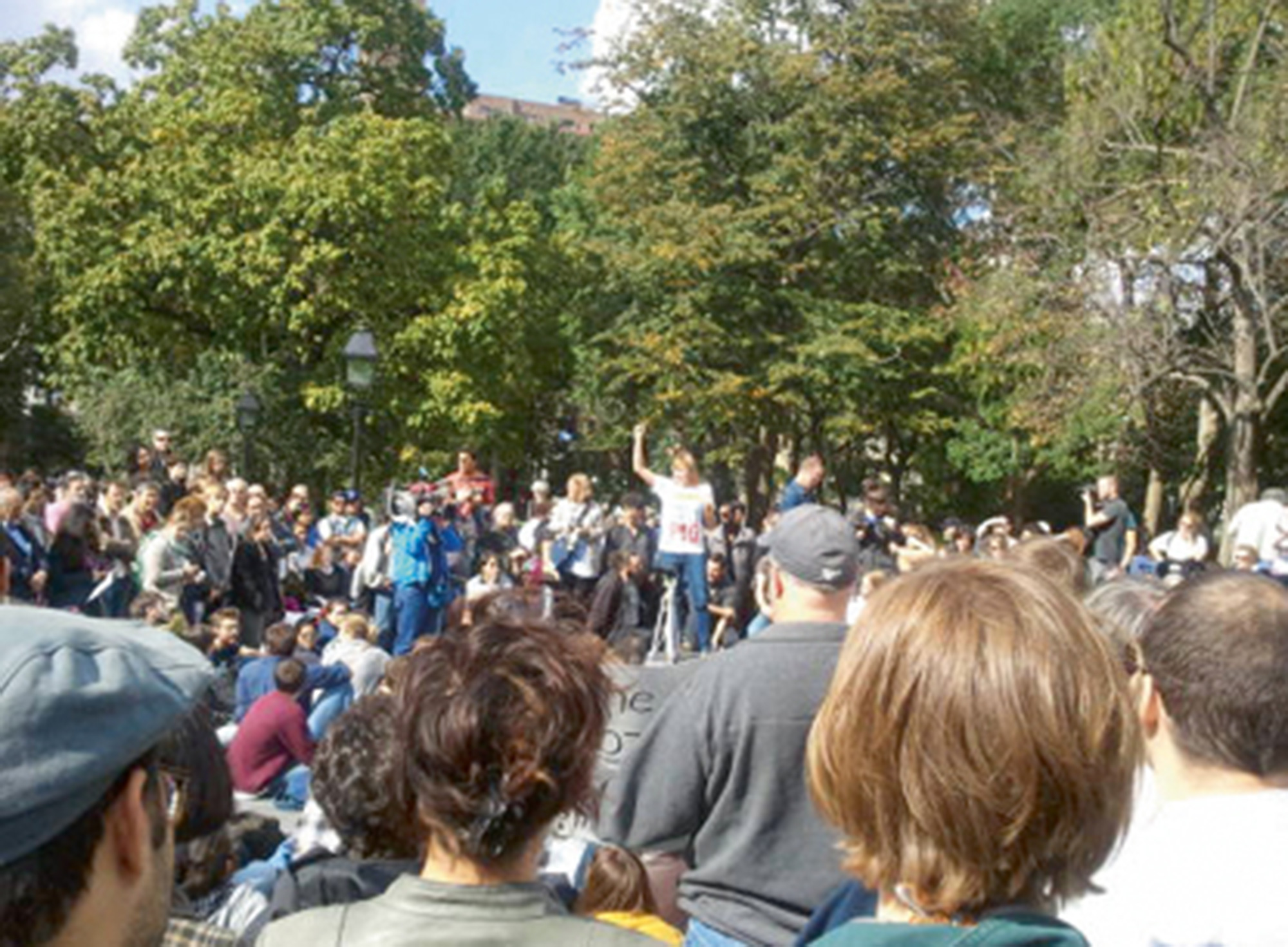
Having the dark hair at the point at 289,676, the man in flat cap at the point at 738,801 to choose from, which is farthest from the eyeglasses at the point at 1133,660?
the dark hair at the point at 289,676

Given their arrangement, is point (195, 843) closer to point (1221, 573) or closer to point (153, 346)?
point (1221, 573)

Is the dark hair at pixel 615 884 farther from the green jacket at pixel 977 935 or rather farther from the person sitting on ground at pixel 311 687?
the person sitting on ground at pixel 311 687

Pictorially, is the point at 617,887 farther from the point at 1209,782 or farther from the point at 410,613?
the point at 410,613

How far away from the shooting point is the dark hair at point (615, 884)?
4430 millimetres

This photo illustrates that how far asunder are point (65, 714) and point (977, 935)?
1084 mm

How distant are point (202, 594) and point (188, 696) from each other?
12.3 meters

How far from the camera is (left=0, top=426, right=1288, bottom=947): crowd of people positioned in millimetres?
1588

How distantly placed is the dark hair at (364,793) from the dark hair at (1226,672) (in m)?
1.74

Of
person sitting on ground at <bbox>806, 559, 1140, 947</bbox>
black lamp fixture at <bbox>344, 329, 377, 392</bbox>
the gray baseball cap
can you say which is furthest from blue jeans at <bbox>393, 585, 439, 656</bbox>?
person sitting on ground at <bbox>806, 559, 1140, 947</bbox>

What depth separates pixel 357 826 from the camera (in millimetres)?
3752

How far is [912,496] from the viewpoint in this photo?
45.4 m

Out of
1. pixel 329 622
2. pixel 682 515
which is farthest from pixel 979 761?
pixel 682 515

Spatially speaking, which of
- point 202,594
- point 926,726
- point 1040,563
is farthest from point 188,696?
point 202,594

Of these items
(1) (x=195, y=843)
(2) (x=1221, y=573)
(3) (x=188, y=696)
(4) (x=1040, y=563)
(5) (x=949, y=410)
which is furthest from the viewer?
(5) (x=949, y=410)
